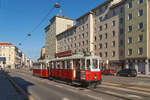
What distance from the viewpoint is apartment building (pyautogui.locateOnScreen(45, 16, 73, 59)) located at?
235 ft

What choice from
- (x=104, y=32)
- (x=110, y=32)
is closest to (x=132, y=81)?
(x=110, y=32)

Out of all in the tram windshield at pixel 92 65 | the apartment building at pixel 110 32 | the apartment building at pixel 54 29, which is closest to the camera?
the tram windshield at pixel 92 65

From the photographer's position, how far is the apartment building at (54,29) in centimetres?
7156

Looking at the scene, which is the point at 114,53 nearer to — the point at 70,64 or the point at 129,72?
the point at 129,72

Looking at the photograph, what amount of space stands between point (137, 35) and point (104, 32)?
11232mm

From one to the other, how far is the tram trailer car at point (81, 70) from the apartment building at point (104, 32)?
19.2 meters

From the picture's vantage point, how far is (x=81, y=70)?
14227mm

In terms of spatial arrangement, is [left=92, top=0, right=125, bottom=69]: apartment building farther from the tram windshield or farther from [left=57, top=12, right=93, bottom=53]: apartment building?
the tram windshield

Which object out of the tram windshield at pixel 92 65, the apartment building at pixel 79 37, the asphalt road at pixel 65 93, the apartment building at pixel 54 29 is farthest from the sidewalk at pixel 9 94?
the apartment building at pixel 54 29

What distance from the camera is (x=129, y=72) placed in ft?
99.9

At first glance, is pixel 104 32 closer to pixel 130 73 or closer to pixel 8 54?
pixel 130 73

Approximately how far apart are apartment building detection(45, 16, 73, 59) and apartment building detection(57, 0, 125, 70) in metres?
13.3

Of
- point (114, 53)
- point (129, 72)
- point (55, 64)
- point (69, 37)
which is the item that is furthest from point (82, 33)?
point (55, 64)

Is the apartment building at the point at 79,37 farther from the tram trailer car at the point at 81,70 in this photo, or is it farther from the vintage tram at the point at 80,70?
the tram trailer car at the point at 81,70
